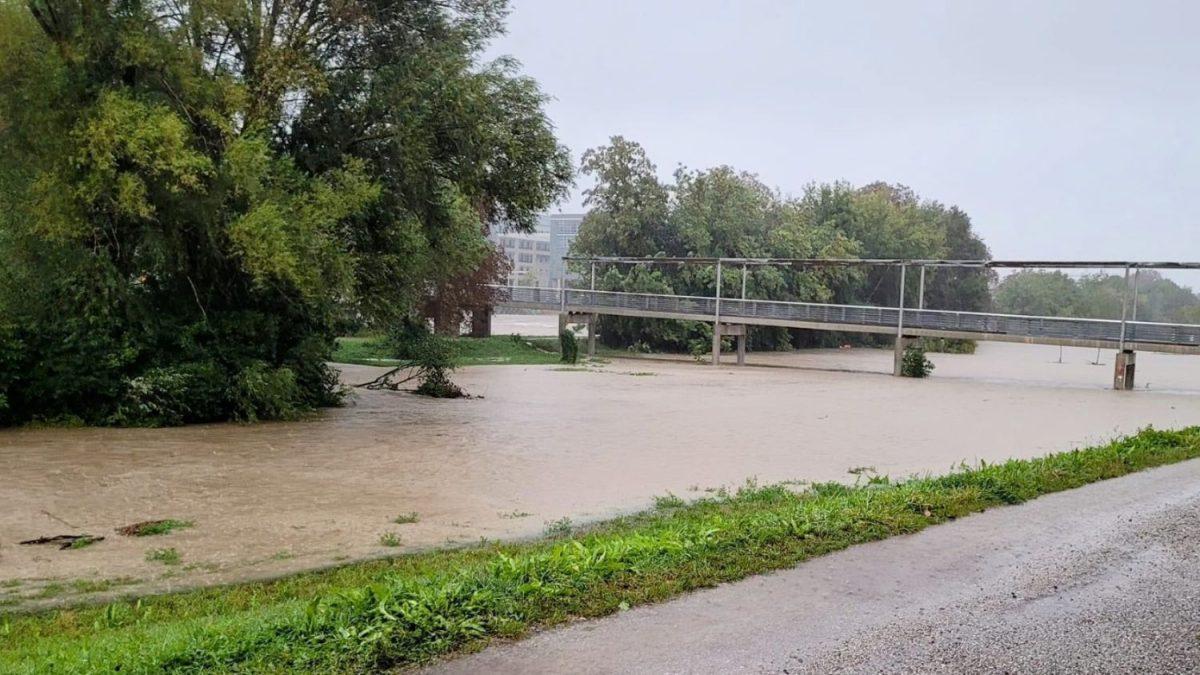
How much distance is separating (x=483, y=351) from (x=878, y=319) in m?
16.6

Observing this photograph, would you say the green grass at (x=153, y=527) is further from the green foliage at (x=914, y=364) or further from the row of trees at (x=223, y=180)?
the green foliage at (x=914, y=364)

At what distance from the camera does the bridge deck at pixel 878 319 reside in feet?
108

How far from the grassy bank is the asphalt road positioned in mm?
238

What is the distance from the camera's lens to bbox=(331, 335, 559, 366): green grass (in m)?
36.7

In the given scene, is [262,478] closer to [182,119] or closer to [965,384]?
[182,119]

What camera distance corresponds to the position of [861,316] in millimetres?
39906

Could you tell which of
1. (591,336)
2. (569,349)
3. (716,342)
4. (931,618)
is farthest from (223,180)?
(591,336)

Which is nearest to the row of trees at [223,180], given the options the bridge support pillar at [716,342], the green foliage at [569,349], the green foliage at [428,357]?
the green foliage at [428,357]

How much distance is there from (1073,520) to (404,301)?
1591 centimetres

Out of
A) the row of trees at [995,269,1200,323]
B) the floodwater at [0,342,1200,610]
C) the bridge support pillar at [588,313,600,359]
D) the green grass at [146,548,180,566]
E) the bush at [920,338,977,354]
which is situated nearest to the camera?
the green grass at [146,548,180,566]

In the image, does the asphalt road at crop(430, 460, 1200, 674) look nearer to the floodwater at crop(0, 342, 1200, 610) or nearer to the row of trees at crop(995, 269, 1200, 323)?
the floodwater at crop(0, 342, 1200, 610)

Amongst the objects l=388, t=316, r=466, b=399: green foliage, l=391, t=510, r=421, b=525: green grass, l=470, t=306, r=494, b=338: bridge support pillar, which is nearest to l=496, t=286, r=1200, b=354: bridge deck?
l=470, t=306, r=494, b=338: bridge support pillar

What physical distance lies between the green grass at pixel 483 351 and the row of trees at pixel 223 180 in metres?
14.4

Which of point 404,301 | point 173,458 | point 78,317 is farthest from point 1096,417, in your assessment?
point 78,317
